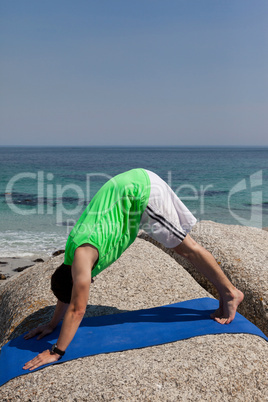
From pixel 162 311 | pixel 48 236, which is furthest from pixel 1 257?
pixel 162 311

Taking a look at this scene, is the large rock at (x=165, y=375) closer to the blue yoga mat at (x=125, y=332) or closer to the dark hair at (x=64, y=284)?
the blue yoga mat at (x=125, y=332)

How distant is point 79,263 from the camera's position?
321 cm

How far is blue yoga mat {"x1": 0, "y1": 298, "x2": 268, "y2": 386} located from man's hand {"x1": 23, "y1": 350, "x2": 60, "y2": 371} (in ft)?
0.19

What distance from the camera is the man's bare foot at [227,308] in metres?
3.74

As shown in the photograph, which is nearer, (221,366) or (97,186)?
(221,366)

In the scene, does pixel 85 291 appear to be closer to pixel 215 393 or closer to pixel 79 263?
pixel 79 263

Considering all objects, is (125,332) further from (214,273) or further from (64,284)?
(214,273)

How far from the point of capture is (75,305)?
320 cm

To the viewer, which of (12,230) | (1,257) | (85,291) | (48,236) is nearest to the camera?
(85,291)

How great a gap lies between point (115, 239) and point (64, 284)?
25.9 inches

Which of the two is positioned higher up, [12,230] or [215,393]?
[215,393]

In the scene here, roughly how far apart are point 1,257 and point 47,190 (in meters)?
20.9

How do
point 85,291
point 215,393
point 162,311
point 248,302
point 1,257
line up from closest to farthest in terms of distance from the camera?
point 215,393
point 85,291
point 162,311
point 248,302
point 1,257

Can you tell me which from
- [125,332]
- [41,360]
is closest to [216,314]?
[125,332]
